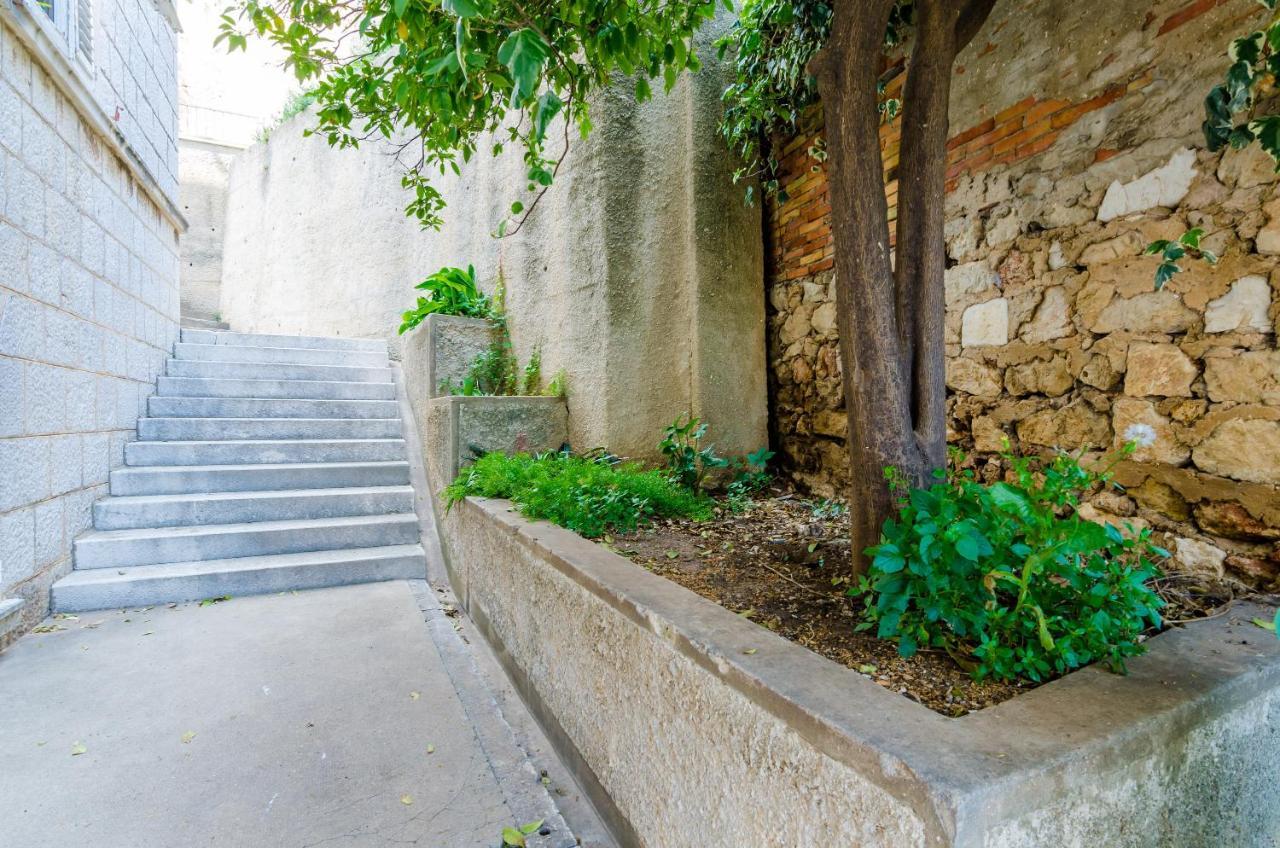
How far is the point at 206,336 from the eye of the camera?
461cm

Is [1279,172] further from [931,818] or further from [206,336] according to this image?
[206,336]

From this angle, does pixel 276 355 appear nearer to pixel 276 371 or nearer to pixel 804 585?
pixel 276 371

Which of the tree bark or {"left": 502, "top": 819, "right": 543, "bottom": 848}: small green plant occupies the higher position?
the tree bark

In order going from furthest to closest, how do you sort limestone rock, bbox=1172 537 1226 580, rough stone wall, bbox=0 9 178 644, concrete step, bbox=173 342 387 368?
concrete step, bbox=173 342 387 368 → rough stone wall, bbox=0 9 178 644 → limestone rock, bbox=1172 537 1226 580

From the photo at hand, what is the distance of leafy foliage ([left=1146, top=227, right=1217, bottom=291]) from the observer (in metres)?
1.60

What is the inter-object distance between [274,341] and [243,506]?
7.08 ft

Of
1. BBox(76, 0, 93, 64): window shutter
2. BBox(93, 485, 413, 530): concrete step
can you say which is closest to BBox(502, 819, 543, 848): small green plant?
BBox(93, 485, 413, 530): concrete step

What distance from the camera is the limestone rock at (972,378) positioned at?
7.37 ft

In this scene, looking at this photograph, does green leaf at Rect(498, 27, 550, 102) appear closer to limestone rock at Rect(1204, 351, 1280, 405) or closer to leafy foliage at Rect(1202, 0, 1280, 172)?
leafy foliage at Rect(1202, 0, 1280, 172)

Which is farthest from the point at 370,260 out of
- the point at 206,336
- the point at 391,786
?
the point at 391,786

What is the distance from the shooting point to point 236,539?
3154mm

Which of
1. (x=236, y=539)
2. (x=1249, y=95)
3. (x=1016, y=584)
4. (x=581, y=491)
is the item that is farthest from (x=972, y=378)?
(x=236, y=539)

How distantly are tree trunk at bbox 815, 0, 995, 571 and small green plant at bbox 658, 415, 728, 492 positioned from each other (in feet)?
4.47

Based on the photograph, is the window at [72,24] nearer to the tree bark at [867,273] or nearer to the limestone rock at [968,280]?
the tree bark at [867,273]
